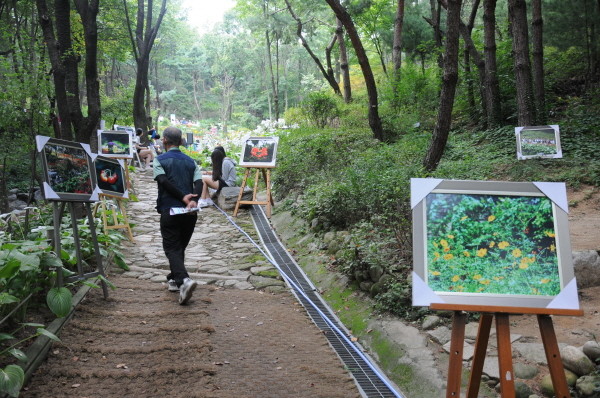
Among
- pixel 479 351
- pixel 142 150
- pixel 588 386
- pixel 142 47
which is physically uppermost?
pixel 142 47

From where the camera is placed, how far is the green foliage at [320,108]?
15.3 meters

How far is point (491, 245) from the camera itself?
2.86m

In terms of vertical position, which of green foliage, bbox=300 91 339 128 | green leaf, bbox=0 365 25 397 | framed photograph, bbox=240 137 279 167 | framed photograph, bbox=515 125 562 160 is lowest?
green leaf, bbox=0 365 25 397

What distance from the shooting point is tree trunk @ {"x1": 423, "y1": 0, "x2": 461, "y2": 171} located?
709cm

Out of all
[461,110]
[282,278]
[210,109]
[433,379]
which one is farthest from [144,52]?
[210,109]

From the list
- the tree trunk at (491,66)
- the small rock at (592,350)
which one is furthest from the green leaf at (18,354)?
the tree trunk at (491,66)

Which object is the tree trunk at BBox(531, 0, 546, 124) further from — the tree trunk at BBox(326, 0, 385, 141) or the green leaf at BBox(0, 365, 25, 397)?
the green leaf at BBox(0, 365, 25, 397)

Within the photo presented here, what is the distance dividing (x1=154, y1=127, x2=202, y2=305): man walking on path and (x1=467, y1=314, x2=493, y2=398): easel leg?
3354 mm

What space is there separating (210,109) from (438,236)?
51511mm

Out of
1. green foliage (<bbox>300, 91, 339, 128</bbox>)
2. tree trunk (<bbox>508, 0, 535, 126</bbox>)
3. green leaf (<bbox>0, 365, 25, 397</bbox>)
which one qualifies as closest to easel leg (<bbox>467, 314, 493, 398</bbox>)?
green leaf (<bbox>0, 365, 25, 397</bbox>)

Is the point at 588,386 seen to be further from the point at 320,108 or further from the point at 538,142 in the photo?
the point at 320,108

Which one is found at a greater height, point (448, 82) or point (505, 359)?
point (448, 82)

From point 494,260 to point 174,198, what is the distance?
3752mm

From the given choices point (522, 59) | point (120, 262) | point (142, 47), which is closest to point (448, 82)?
point (522, 59)
